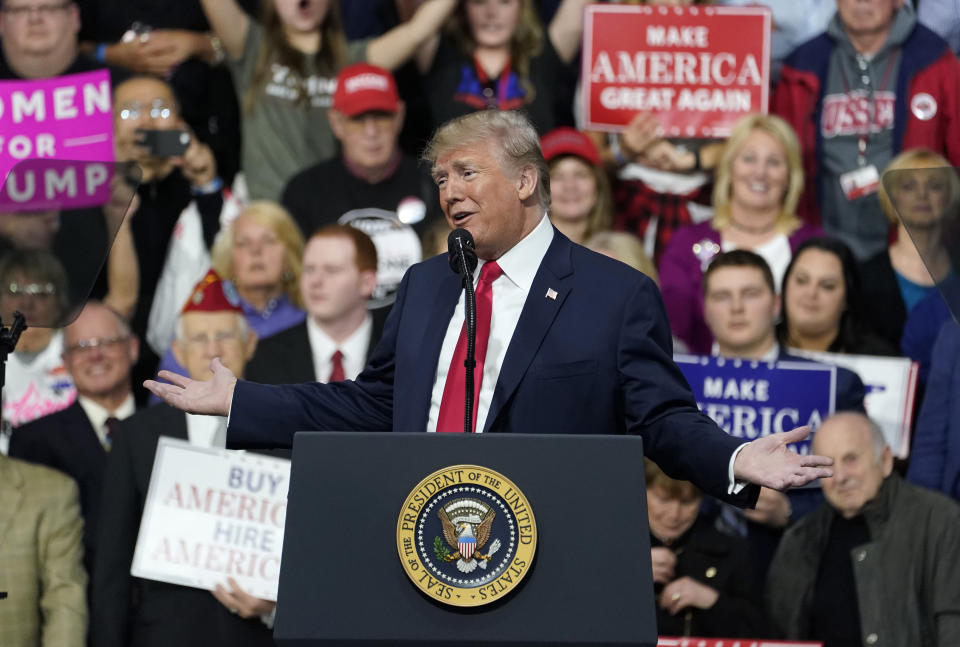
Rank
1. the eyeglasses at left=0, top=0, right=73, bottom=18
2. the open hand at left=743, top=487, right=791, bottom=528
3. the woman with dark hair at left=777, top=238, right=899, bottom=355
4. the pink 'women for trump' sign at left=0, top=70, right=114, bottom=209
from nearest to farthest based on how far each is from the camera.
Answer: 1. the open hand at left=743, top=487, right=791, bottom=528
2. the woman with dark hair at left=777, top=238, right=899, bottom=355
3. the pink 'women for trump' sign at left=0, top=70, right=114, bottom=209
4. the eyeglasses at left=0, top=0, right=73, bottom=18

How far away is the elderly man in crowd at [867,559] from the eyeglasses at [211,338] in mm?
2273

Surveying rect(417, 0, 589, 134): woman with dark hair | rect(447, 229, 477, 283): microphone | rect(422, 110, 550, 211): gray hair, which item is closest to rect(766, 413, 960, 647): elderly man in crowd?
rect(417, 0, 589, 134): woman with dark hair

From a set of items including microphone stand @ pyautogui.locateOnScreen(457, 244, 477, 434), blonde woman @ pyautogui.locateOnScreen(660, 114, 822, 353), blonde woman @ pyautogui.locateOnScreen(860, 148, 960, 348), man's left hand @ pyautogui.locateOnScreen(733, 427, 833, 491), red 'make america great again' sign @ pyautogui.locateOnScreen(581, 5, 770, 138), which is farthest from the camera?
red 'make america great again' sign @ pyautogui.locateOnScreen(581, 5, 770, 138)

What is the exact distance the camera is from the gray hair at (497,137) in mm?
3043

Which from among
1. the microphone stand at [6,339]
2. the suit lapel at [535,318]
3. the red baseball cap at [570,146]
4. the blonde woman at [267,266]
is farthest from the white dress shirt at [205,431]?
the suit lapel at [535,318]

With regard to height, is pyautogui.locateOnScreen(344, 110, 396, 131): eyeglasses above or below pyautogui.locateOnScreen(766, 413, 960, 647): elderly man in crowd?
above

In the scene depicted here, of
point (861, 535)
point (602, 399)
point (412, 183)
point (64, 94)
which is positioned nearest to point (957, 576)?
point (861, 535)

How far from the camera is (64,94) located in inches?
252

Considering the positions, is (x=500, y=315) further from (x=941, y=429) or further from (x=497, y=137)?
(x=941, y=429)

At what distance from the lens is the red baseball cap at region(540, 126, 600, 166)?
639 cm

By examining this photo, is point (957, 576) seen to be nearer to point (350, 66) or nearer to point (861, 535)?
point (861, 535)

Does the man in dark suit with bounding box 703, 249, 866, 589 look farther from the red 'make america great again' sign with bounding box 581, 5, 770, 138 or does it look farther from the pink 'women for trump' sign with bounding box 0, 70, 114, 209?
the pink 'women for trump' sign with bounding box 0, 70, 114, 209

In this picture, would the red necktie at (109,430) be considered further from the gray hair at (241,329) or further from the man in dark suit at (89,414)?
the gray hair at (241,329)

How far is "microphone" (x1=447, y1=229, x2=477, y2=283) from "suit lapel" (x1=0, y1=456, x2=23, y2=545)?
114 inches
